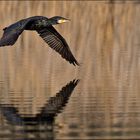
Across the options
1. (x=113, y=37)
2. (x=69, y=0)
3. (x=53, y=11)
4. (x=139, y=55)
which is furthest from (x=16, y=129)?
(x=69, y=0)

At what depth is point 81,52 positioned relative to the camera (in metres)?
16.3

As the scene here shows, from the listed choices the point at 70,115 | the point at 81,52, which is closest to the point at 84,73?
the point at 81,52

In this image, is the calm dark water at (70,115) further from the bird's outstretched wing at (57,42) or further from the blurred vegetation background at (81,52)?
the bird's outstretched wing at (57,42)

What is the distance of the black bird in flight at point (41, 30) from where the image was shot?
11578 mm

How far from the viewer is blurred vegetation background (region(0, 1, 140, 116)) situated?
12.2m

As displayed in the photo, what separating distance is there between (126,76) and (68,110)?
2.93m

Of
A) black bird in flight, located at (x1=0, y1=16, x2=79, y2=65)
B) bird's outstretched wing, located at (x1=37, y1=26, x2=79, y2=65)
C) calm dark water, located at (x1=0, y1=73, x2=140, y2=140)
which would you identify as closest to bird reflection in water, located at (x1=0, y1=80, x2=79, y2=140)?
calm dark water, located at (x1=0, y1=73, x2=140, y2=140)

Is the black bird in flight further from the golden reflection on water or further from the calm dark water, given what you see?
the calm dark water

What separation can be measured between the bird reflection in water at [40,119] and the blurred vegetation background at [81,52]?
26 cm

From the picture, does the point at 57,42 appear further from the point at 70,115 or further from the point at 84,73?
the point at 70,115

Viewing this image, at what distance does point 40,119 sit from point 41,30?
4092 millimetres

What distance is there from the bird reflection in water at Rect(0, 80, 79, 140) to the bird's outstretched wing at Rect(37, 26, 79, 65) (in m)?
2.17

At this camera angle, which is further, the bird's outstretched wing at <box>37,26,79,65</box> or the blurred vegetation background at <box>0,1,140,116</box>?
the bird's outstretched wing at <box>37,26,79,65</box>

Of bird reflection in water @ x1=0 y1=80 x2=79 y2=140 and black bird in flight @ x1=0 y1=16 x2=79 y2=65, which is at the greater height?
black bird in flight @ x1=0 y1=16 x2=79 y2=65
